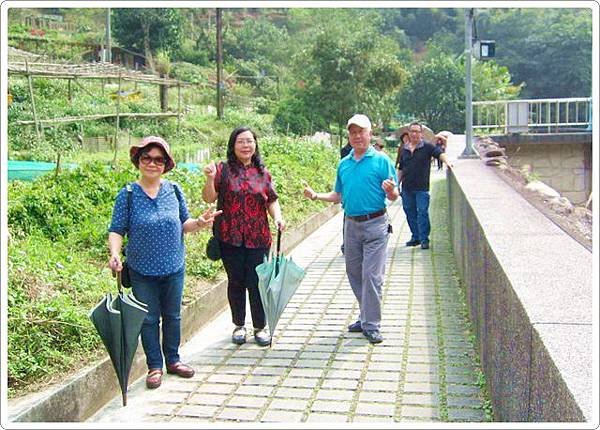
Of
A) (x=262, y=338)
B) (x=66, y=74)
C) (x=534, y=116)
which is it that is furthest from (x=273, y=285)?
(x=534, y=116)

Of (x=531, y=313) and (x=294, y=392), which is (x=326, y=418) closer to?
(x=294, y=392)

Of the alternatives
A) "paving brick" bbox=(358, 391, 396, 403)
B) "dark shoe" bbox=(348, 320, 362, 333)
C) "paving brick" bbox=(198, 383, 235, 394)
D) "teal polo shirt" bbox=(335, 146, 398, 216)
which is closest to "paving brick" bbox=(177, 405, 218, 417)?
"paving brick" bbox=(198, 383, 235, 394)

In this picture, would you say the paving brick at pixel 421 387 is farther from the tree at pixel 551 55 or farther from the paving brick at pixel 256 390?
the tree at pixel 551 55

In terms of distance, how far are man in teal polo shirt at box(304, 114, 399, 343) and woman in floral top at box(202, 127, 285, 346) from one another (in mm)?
431

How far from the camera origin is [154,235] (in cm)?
457

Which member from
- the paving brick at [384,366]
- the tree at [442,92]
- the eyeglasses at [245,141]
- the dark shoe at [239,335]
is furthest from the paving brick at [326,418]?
the tree at [442,92]

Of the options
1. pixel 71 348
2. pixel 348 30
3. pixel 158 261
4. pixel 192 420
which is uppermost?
pixel 348 30

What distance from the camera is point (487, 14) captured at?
87688 mm

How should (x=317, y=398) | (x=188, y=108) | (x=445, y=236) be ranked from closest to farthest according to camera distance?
(x=317, y=398)
(x=445, y=236)
(x=188, y=108)

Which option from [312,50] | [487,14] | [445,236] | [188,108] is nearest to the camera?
[445,236]

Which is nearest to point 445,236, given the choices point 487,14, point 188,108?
point 188,108

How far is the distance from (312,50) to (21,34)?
25.6m

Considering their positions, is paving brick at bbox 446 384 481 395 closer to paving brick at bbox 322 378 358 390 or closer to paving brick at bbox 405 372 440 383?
paving brick at bbox 405 372 440 383

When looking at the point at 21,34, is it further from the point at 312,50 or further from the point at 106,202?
the point at 106,202
